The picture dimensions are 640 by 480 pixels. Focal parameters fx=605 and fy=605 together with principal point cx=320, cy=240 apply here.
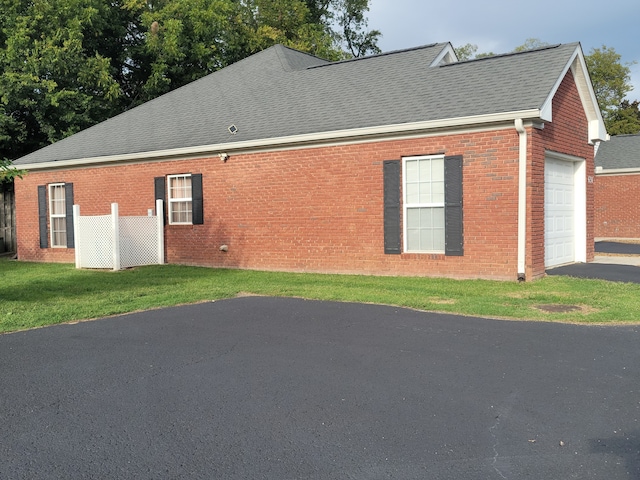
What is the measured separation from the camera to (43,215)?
1795 centimetres

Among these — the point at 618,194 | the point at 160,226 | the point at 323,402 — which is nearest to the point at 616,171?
the point at 618,194

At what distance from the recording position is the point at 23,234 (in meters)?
18.7

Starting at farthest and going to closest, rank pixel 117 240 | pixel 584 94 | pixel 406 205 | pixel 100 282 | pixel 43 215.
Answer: pixel 43 215 < pixel 117 240 < pixel 584 94 < pixel 406 205 < pixel 100 282

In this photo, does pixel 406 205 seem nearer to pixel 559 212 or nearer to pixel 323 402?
pixel 559 212

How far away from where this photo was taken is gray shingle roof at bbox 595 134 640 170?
26.5 m

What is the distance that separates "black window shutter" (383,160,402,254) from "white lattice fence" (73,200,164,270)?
6328mm

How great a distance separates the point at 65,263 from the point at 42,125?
783cm

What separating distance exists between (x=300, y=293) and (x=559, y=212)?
21.8ft

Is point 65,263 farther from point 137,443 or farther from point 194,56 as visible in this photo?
point 137,443

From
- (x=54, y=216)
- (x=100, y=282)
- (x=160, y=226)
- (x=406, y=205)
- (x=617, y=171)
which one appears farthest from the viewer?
(x=617, y=171)

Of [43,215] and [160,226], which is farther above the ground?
[43,215]

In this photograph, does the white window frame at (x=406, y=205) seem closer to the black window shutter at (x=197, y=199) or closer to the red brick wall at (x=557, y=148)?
the red brick wall at (x=557, y=148)

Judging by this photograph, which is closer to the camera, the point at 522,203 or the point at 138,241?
the point at 522,203

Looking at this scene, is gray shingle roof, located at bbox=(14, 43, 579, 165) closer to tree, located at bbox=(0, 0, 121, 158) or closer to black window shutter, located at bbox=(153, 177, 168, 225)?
black window shutter, located at bbox=(153, 177, 168, 225)
